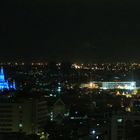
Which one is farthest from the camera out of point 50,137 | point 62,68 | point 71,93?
point 62,68

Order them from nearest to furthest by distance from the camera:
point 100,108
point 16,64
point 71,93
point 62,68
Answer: point 100,108, point 71,93, point 62,68, point 16,64

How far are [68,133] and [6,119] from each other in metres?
2.28

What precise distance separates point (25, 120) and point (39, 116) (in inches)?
36.6

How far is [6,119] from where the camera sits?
13.2 metres

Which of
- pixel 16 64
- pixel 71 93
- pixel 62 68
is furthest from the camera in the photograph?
pixel 16 64

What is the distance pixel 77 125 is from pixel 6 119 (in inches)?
64.5

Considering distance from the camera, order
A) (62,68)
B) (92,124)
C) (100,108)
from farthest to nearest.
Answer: (62,68), (100,108), (92,124)

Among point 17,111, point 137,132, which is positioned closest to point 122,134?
point 137,132

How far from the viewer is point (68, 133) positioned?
37.5 feet

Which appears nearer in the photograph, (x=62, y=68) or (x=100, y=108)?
(x=100, y=108)

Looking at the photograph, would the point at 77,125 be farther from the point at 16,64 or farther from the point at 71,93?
the point at 16,64

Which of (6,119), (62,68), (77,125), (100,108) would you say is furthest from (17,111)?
(62,68)

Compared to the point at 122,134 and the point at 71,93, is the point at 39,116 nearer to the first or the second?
the point at 122,134

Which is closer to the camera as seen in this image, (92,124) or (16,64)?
(92,124)
